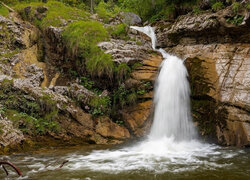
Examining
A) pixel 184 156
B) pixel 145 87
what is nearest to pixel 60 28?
pixel 145 87

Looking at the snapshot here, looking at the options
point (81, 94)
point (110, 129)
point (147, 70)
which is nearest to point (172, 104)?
point (147, 70)

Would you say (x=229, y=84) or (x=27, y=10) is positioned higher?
(x=27, y=10)

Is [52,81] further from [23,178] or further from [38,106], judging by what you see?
[23,178]

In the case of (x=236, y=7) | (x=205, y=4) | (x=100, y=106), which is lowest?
(x=100, y=106)

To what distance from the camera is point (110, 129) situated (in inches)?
344

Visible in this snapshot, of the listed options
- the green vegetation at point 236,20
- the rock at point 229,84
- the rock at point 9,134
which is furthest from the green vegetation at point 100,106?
the green vegetation at point 236,20

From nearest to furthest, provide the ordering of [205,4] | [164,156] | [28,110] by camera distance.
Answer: [164,156], [28,110], [205,4]

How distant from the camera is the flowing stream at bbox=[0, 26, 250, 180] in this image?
4.91 metres

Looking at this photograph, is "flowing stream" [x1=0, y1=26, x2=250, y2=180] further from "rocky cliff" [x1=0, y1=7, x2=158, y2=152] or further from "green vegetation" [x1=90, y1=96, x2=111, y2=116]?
"green vegetation" [x1=90, y1=96, x2=111, y2=116]

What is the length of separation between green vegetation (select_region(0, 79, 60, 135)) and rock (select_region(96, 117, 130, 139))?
172cm

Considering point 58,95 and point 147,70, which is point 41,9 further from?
point 147,70

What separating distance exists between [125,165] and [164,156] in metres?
1.49

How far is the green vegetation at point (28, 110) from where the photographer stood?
25.6ft

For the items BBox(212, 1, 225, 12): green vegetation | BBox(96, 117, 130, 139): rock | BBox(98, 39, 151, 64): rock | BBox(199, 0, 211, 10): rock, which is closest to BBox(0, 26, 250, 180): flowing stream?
BBox(96, 117, 130, 139): rock
